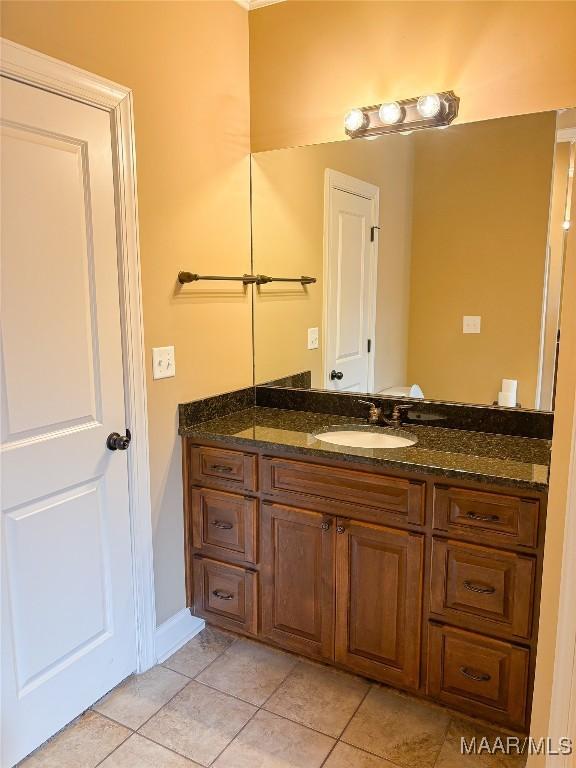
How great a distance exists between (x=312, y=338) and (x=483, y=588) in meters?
1.27

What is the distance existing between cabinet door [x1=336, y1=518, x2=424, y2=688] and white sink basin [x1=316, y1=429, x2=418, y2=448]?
0.39 m

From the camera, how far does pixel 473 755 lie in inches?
67.2

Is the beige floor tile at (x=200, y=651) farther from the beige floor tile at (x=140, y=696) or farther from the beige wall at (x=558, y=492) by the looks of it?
the beige wall at (x=558, y=492)

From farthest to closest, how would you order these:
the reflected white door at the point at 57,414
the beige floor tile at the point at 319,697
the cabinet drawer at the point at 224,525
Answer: the cabinet drawer at the point at 224,525, the beige floor tile at the point at 319,697, the reflected white door at the point at 57,414

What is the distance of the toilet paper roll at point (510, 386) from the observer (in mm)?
2053

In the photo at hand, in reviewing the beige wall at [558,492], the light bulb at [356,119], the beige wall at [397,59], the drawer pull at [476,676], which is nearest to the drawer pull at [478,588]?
the drawer pull at [476,676]

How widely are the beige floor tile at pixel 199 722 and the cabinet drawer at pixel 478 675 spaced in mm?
662

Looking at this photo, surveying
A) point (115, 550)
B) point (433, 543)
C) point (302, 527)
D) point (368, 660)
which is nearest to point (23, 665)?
point (115, 550)

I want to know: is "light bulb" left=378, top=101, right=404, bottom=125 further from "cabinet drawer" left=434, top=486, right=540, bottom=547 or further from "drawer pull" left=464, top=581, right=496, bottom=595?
"drawer pull" left=464, top=581, right=496, bottom=595

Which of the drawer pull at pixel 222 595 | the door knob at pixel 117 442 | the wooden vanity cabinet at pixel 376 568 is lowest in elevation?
the drawer pull at pixel 222 595

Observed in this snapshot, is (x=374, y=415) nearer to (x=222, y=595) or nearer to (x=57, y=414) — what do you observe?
(x=222, y=595)

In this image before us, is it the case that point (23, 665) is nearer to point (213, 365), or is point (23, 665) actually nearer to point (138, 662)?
point (138, 662)

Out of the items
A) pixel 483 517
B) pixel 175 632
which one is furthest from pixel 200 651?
pixel 483 517

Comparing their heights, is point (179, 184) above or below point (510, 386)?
above
